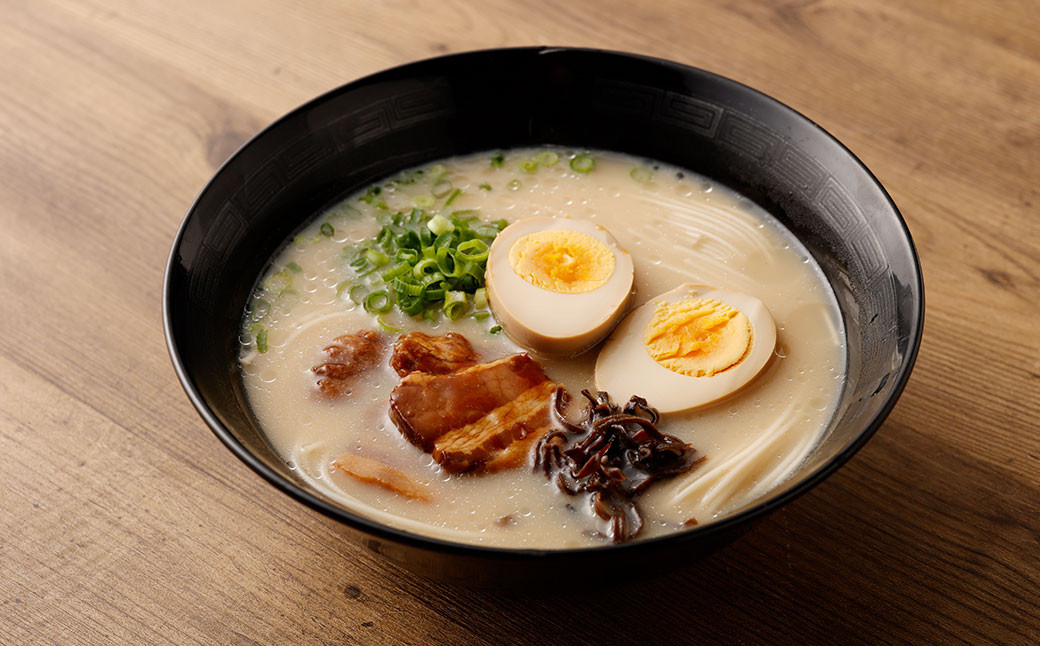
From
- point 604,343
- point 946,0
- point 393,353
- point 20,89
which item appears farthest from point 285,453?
point 946,0

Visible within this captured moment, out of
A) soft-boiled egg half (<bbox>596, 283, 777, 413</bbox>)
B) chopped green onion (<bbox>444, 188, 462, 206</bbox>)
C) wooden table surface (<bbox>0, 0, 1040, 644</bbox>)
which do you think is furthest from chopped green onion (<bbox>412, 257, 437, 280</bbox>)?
wooden table surface (<bbox>0, 0, 1040, 644</bbox>)

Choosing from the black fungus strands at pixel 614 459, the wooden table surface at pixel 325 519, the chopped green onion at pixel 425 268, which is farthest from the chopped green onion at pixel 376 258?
A: the black fungus strands at pixel 614 459

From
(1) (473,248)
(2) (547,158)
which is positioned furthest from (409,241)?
(2) (547,158)

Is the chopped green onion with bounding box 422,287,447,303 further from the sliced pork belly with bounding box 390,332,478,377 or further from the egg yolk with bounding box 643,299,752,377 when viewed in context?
the egg yolk with bounding box 643,299,752,377

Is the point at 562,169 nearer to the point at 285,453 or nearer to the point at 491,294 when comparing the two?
the point at 491,294

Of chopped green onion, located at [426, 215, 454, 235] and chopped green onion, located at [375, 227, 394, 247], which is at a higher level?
chopped green onion, located at [426, 215, 454, 235]

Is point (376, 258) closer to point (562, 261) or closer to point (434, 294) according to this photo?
point (434, 294)
